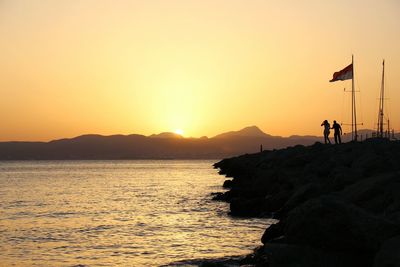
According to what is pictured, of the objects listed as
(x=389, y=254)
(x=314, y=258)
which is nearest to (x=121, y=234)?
(x=314, y=258)

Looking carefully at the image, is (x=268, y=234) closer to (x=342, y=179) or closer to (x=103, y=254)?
(x=342, y=179)

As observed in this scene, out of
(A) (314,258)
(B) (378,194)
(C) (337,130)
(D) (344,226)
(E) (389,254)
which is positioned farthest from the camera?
(C) (337,130)

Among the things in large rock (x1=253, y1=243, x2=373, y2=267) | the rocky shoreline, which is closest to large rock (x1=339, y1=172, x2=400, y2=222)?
the rocky shoreline

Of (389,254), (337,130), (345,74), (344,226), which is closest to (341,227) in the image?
(344,226)

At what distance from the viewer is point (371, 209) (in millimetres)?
13617

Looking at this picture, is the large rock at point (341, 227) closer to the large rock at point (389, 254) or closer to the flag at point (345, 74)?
the large rock at point (389, 254)

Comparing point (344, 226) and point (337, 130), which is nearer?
point (344, 226)

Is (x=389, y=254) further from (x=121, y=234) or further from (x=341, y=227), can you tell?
(x=121, y=234)

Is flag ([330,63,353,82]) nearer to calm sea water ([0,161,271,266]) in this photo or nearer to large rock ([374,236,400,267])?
calm sea water ([0,161,271,266])

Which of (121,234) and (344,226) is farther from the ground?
(344,226)

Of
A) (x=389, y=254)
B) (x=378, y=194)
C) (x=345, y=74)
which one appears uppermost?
(x=345, y=74)

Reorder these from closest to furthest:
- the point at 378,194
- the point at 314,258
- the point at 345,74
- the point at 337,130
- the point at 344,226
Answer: the point at 344,226, the point at 314,258, the point at 378,194, the point at 337,130, the point at 345,74

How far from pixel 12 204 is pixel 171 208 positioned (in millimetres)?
12149

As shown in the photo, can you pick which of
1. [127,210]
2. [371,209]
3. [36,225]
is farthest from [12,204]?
[371,209]
